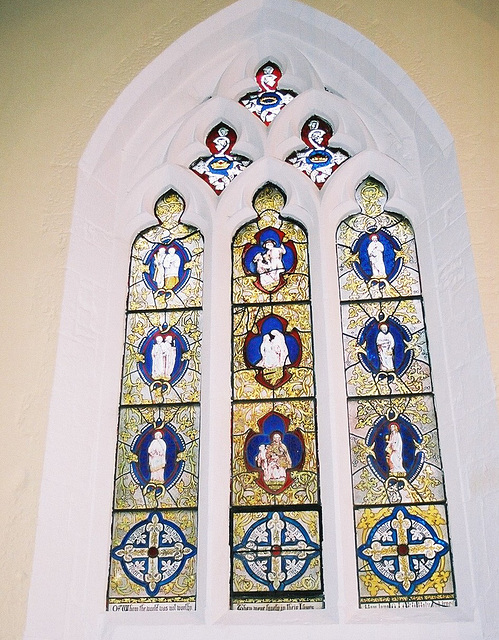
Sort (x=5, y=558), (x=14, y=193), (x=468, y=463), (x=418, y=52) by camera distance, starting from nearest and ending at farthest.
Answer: (x=5, y=558) → (x=468, y=463) → (x=14, y=193) → (x=418, y=52)

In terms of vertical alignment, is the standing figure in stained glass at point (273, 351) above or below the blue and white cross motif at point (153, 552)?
above

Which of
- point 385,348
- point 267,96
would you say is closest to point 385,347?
point 385,348

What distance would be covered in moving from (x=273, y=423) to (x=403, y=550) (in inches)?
28.2

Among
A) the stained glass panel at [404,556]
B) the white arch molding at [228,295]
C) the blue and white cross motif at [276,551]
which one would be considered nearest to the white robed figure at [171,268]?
the white arch molding at [228,295]

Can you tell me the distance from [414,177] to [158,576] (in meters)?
2.12

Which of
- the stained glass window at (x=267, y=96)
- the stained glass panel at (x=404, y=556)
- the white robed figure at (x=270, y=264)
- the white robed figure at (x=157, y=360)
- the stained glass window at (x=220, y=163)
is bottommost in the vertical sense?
the stained glass panel at (x=404, y=556)

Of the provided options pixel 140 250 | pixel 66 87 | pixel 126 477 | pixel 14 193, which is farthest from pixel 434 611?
pixel 66 87

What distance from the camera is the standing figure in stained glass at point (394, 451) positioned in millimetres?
3326

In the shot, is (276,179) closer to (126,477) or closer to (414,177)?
(414,177)

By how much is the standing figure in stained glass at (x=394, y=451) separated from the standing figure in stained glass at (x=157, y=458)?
906 millimetres

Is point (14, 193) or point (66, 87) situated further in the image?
point (66, 87)

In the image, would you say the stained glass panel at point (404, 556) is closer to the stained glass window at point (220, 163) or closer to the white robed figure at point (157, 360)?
the white robed figure at point (157, 360)

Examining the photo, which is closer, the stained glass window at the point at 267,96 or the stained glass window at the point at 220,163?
the stained glass window at the point at 220,163

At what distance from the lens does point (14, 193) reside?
374 cm
